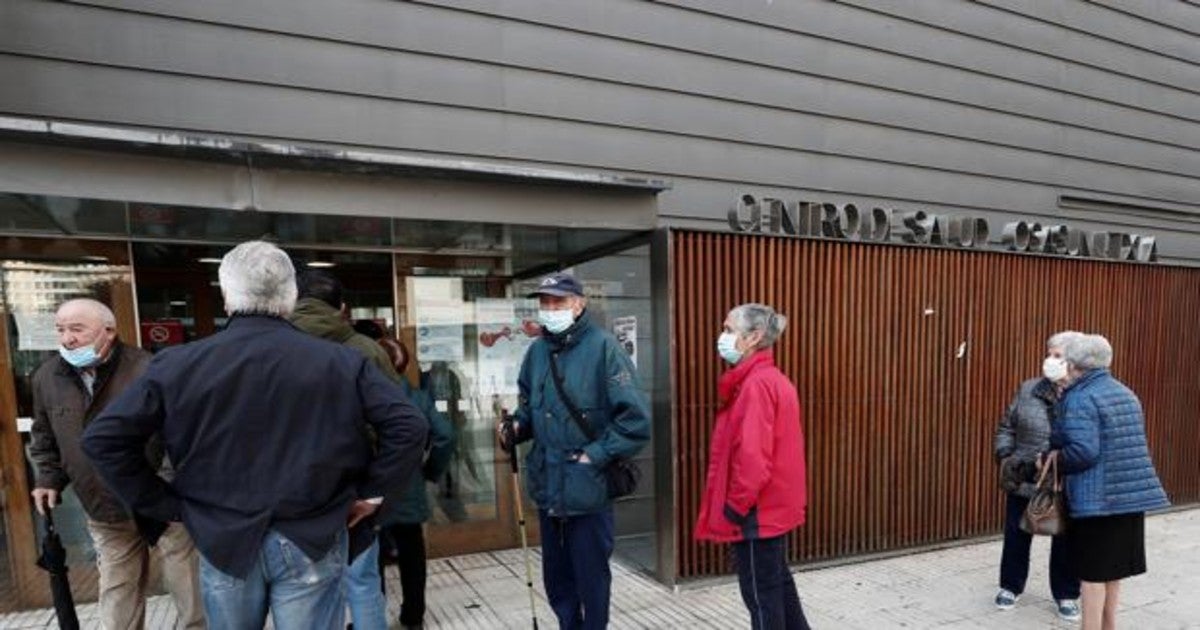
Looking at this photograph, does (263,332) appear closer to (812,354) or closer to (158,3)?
(158,3)

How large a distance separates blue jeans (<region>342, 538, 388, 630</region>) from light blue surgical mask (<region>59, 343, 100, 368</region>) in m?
1.54

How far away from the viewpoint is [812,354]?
4.98 meters

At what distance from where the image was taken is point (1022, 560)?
432cm

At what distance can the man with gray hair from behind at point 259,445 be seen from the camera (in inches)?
78.0

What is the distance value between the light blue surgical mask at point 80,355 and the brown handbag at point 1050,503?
483 centimetres

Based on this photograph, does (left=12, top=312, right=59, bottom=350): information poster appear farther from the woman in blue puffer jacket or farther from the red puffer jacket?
the woman in blue puffer jacket

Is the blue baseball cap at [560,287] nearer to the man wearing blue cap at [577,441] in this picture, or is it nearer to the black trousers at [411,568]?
the man wearing blue cap at [577,441]

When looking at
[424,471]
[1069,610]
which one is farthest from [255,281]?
[1069,610]

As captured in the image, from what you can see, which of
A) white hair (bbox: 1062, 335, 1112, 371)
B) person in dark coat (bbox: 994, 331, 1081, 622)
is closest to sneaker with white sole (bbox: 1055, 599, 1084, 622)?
person in dark coat (bbox: 994, 331, 1081, 622)

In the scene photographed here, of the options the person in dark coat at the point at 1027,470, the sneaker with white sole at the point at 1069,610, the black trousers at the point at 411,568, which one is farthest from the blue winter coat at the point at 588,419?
the sneaker with white sole at the point at 1069,610

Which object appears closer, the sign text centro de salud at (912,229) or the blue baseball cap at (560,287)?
the blue baseball cap at (560,287)

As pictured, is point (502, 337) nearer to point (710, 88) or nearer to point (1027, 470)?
point (710, 88)

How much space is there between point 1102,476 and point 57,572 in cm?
515

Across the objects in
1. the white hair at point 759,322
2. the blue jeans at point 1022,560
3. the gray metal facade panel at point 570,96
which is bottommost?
the blue jeans at point 1022,560
